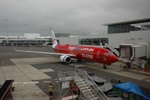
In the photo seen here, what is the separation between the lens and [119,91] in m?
13.3

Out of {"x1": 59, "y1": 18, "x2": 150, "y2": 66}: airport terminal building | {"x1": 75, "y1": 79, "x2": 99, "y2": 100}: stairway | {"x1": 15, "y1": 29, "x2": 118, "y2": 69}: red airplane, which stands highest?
{"x1": 59, "y1": 18, "x2": 150, "y2": 66}: airport terminal building

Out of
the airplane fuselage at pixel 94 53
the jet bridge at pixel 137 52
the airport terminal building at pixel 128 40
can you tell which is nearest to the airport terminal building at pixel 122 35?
the airport terminal building at pixel 128 40

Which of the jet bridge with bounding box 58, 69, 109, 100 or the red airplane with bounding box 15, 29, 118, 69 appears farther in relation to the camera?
the red airplane with bounding box 15, 29, 118, 69

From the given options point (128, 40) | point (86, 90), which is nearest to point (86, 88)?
point (86, 90)

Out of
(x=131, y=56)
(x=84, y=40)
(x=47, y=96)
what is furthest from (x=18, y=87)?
(x=84, y=40)

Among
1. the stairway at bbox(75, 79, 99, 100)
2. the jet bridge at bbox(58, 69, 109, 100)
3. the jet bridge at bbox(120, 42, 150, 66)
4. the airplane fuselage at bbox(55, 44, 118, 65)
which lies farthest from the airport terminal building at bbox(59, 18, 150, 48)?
the stairway at bbox(75, 79, 99, 100)

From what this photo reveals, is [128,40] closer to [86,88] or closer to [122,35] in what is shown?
[122,35]

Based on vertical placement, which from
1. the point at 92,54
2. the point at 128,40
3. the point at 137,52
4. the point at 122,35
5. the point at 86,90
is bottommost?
the point at 86,90

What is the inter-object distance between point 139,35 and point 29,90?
3115 centimetres

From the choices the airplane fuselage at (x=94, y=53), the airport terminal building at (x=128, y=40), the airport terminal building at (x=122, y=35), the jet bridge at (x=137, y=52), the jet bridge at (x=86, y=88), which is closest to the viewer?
the jet bridge at (x=86, y=88)

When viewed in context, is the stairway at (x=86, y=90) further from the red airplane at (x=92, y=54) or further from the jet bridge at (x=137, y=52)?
the jet bridge at (x=137, y=52)

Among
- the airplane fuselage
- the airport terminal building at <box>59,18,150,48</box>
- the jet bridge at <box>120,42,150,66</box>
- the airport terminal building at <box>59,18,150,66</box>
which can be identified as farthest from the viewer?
the airport terminal building at <box>59,18,150,48</box>

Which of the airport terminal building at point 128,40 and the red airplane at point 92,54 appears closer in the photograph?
the red airplane at point 92,54

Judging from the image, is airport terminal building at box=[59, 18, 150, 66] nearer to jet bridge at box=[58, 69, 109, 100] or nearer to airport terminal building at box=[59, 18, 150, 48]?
airport terminal building at box=[59, 18, 150, 48]
